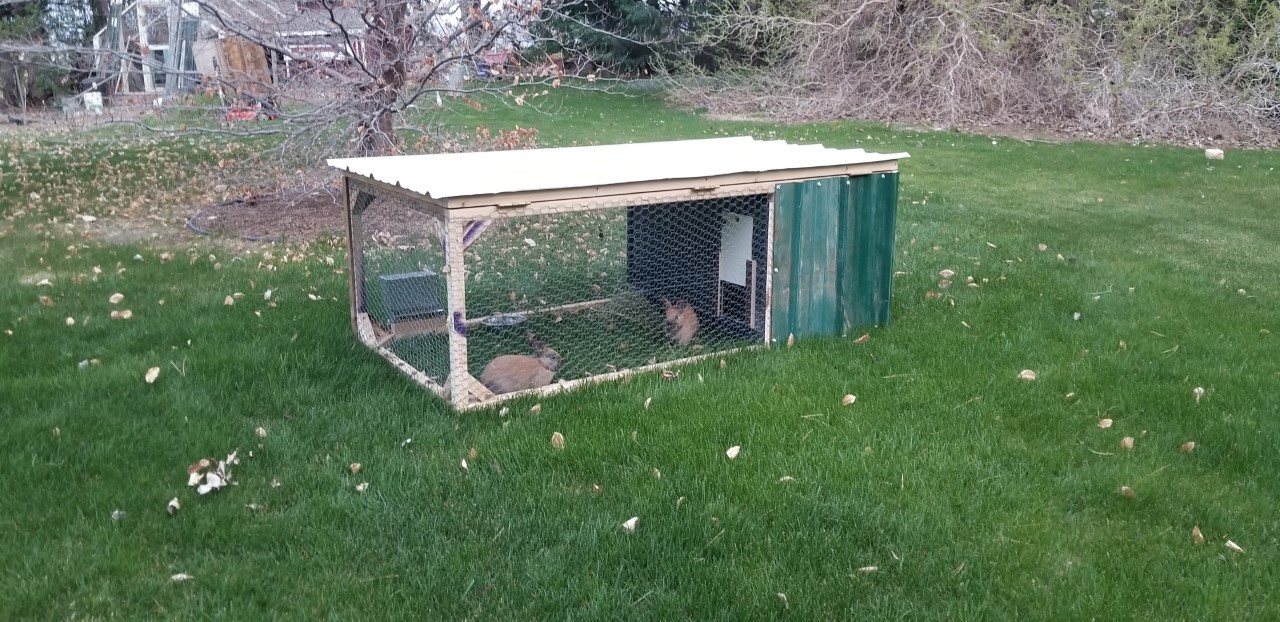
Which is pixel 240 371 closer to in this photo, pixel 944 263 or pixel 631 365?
pixel 631 365

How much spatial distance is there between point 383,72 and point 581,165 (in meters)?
3.51

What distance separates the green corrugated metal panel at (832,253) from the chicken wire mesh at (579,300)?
12 cm

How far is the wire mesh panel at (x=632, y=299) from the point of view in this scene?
174 inches

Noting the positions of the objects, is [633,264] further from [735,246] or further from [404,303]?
[404,303]

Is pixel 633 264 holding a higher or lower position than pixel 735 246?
lower

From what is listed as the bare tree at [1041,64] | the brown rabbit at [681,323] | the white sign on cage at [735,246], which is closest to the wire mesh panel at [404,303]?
the brown rabbit at [681,323]

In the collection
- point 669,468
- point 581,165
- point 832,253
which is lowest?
point 669,468

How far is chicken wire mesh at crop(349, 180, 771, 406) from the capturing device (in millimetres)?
4293

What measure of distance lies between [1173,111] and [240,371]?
12.8 m

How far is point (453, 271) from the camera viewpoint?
3.62 meters

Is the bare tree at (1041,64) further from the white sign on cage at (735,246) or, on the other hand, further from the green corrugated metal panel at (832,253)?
the white sign on cage at (735,246)

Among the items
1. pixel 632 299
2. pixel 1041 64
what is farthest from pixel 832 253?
pixel 1041 64

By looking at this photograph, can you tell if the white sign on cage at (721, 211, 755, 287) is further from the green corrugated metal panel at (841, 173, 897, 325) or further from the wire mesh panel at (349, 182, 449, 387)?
the wire mesh panel at (349, 182, 449, 387)

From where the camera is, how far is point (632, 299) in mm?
5281
